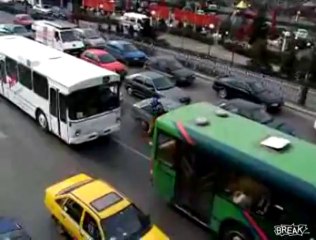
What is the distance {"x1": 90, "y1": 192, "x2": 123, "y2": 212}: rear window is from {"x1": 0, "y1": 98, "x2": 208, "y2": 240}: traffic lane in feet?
6.47

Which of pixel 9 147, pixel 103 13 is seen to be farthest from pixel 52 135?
pixel 103 13

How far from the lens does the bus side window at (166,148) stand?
10828 mm

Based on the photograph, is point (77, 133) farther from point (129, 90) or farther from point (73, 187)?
point (129, 90)

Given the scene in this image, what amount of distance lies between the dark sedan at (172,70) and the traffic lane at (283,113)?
1.55 feet

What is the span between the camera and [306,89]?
21.3 meters

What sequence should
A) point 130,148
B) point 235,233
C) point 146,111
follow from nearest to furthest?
point 235,233
point 130,148
point 146,111

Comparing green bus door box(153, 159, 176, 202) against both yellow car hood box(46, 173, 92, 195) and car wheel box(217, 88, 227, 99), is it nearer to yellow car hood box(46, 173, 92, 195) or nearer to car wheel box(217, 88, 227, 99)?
yellow car hood box(46, 173, 92, 195)

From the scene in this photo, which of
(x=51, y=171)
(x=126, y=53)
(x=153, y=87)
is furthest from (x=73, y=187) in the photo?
(x=126, y=53)

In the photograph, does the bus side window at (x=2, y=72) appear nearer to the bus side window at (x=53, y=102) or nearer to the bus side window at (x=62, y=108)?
the bus side window at (x=53, y=102)

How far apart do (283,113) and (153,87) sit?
253 inches

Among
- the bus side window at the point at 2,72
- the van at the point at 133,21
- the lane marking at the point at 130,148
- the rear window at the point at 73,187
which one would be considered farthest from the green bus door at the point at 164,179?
the van at the point at 133,21

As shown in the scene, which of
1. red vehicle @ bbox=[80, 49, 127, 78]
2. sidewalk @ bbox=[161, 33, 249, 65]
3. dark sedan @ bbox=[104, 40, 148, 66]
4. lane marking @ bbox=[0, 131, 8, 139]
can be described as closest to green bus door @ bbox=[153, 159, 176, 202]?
lane marking @ bbox=[0, 131, 8, 139]

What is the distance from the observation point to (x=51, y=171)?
44.8ft

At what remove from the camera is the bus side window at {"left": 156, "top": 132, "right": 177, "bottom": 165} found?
35.5 feet
